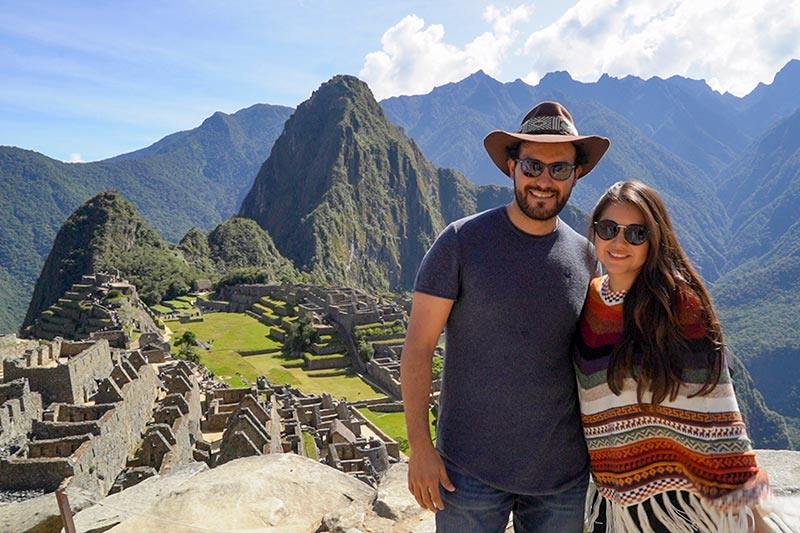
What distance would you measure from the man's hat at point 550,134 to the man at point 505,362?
1cm

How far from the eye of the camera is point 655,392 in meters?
2.62

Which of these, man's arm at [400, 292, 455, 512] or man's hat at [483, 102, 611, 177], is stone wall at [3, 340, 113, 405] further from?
man's hat at [483, 102, 611, 177]

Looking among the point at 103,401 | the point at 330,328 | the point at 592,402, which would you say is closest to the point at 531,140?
the point at 592,402

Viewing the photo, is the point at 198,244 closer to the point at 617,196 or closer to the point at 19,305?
the point at 19,305

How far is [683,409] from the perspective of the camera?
102 inches

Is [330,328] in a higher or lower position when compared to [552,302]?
lower

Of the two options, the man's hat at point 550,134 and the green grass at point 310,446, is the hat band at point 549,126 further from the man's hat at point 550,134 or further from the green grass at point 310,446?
the green grass at point 310,446

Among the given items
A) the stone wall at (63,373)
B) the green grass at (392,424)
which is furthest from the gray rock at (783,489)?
the green grass at (392,424)

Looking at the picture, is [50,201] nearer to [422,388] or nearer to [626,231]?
[422,388]

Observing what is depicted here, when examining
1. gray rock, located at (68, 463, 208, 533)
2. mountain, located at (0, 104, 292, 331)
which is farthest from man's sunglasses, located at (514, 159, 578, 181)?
mountain, located at (0, 104, 292, 331)

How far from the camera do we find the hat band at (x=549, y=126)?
2.99 meters

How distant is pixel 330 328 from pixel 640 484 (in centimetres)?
3974

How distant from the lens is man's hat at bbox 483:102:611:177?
296 centimetres

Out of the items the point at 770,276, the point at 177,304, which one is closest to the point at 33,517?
the point at 177,304
